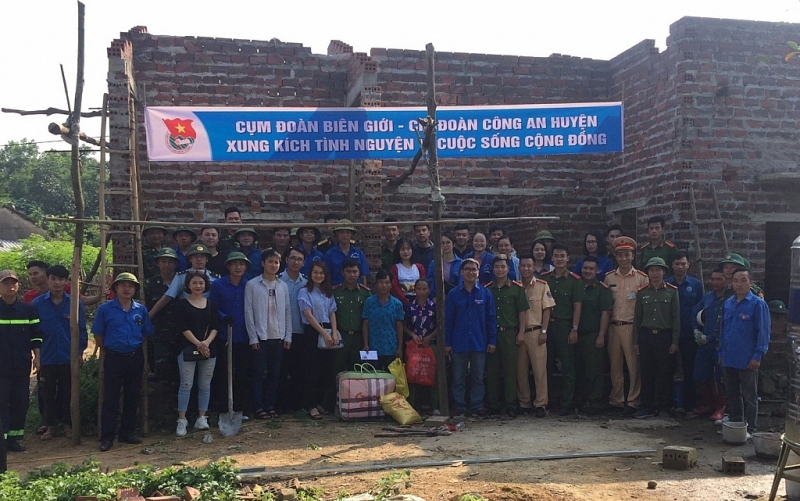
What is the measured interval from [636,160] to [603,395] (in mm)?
3353

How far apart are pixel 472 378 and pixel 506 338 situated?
56 cm

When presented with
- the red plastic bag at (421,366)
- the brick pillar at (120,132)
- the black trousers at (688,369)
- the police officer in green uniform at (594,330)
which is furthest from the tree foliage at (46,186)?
the black trousers at (688,369)

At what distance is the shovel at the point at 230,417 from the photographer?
639 cm

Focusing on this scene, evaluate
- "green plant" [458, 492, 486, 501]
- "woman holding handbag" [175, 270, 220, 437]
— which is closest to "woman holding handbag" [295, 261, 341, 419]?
"woman holding handbag" [175, 270, 220, 437]

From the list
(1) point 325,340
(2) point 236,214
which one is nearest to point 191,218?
(2) point 236,214

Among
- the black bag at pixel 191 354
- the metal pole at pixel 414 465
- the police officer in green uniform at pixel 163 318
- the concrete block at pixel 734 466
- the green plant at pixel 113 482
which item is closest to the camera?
the green plant at pixel 113 482

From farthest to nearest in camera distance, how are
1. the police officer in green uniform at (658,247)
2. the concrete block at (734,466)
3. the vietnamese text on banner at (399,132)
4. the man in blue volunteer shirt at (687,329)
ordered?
the police officer in green uniform at (658,247), the vietnamese text on banner at (399,132), the man in blue volunteer shirt at (687,329), the concrete block at (734,466)

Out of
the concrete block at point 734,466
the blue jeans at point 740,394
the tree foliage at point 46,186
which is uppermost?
the tree foliage at point 46,186

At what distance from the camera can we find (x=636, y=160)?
933 centimetres

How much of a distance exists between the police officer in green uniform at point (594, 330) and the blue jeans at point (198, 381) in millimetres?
3934

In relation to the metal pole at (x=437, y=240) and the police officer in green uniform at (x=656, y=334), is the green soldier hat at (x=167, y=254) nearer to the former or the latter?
the metal pole at (x=437, y=240)

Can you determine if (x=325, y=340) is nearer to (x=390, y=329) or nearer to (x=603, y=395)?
(x=390, y=329)

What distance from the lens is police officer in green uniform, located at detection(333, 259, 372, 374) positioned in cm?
725

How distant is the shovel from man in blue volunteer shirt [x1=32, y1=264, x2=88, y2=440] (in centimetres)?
154
